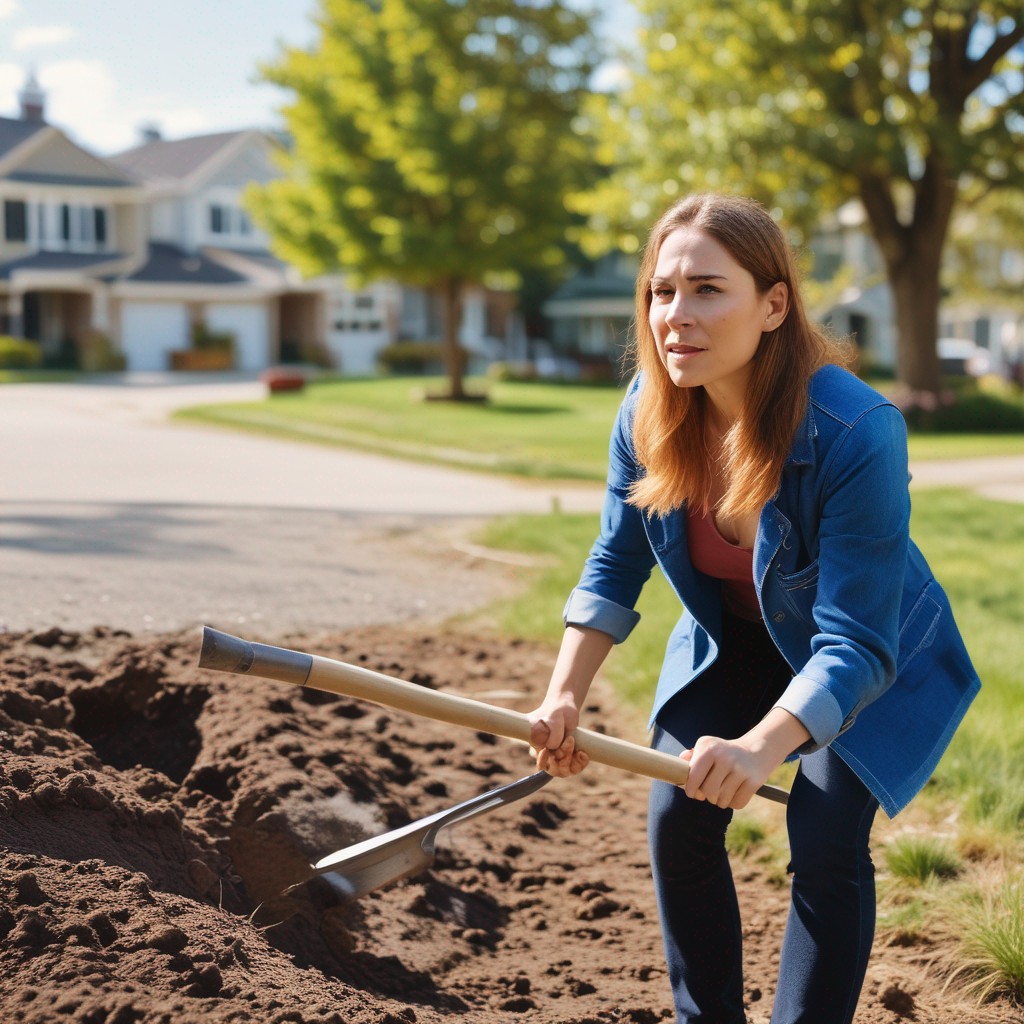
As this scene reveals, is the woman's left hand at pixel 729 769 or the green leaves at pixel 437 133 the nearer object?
the woman's left hand at pixel 729 769

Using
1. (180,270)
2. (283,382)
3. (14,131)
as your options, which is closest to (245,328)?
(180,270)

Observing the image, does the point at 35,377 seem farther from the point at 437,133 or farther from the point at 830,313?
the point at 830,313

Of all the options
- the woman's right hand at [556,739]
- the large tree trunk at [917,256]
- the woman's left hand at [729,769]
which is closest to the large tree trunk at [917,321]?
the large tree trunk at [917,256]

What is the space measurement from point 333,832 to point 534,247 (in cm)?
2516

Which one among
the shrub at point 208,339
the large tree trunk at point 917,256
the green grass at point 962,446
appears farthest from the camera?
the shrub at point 208,339

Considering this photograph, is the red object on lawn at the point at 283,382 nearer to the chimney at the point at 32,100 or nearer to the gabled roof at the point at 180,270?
the gabled roof at the point at 180,270

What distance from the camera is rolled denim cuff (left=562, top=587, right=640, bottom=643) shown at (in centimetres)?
299

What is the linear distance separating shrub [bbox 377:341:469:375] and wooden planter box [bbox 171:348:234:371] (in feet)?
16.7

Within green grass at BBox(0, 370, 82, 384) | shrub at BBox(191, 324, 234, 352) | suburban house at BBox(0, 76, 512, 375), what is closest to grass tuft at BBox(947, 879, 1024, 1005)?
green grass at BBox(0, 370, 82, 384)

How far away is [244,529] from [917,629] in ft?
23.8

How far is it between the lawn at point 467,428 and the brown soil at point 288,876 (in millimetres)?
10674

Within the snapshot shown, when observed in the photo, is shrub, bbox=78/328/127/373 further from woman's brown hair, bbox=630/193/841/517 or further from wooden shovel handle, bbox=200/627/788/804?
wooden shovel handle, bbox=200/627/788/804

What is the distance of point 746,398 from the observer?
2740 millimetres

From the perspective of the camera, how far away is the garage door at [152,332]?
40812mm
